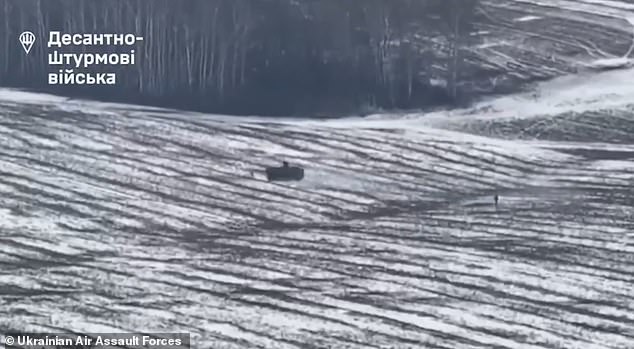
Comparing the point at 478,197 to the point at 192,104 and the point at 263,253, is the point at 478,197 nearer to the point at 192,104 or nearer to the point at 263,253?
the point at 263,253

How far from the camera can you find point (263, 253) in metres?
1.56

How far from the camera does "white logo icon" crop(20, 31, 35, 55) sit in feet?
5.24

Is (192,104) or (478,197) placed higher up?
(192,104)

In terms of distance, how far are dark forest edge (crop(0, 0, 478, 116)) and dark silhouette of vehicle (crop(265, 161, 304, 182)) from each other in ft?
0.33

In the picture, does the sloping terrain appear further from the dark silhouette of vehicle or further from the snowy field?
the dark silhouette of vehicle

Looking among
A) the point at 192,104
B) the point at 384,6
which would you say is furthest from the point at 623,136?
the point at 192,104

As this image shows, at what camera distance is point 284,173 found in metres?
1.60

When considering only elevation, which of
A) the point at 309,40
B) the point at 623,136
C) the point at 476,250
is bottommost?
the point at 476,250

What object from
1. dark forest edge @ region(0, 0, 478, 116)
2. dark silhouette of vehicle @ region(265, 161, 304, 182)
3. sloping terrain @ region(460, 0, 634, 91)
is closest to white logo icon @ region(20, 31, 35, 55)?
dark forest edge @ region(0, 0, 478, 116)

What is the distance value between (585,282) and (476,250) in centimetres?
19

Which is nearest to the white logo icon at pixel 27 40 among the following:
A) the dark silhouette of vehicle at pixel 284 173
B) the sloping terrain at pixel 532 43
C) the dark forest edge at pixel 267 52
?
the dark forest edge at pixel 267 52

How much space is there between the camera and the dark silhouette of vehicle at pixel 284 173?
5.23 ft

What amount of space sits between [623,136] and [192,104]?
0.78 meters

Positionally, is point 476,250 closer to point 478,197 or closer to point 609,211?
point 478,197
